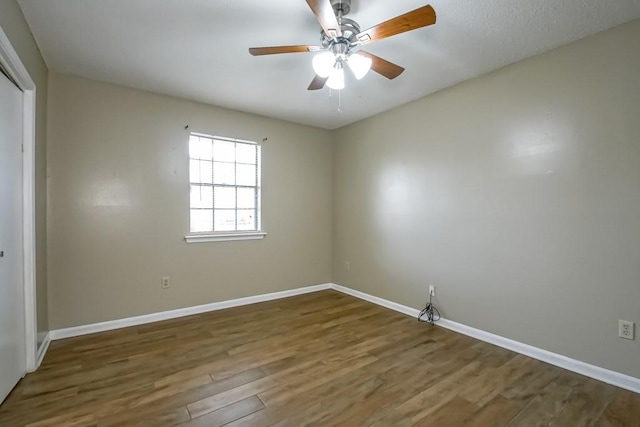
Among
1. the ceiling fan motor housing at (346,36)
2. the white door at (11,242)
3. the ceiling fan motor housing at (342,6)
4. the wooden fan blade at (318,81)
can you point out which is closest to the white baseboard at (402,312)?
the white door at (11,242)

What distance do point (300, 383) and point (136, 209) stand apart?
2.46 meters

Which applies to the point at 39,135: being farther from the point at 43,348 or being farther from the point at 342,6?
the point at 342,6

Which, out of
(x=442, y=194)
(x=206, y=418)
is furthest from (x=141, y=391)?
(x=442, y=194)

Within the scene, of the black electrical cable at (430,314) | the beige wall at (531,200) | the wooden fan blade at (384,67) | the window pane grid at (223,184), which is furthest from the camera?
the window pane grid at (223,184)

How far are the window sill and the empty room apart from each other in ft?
0.10

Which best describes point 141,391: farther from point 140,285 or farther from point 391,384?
point 391,384

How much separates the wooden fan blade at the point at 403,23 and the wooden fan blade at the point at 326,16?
156 mm

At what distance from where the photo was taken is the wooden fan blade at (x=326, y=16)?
1.50 m

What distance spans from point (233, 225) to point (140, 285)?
123cm

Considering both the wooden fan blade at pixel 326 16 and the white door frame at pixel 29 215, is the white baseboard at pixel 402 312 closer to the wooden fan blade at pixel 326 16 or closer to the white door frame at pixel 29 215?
the white door frame at pixel 29 215

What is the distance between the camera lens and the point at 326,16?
161 centimetres

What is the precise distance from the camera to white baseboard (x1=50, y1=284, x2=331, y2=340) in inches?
112

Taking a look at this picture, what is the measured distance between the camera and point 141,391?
1981mm

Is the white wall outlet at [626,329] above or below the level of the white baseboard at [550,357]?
above
